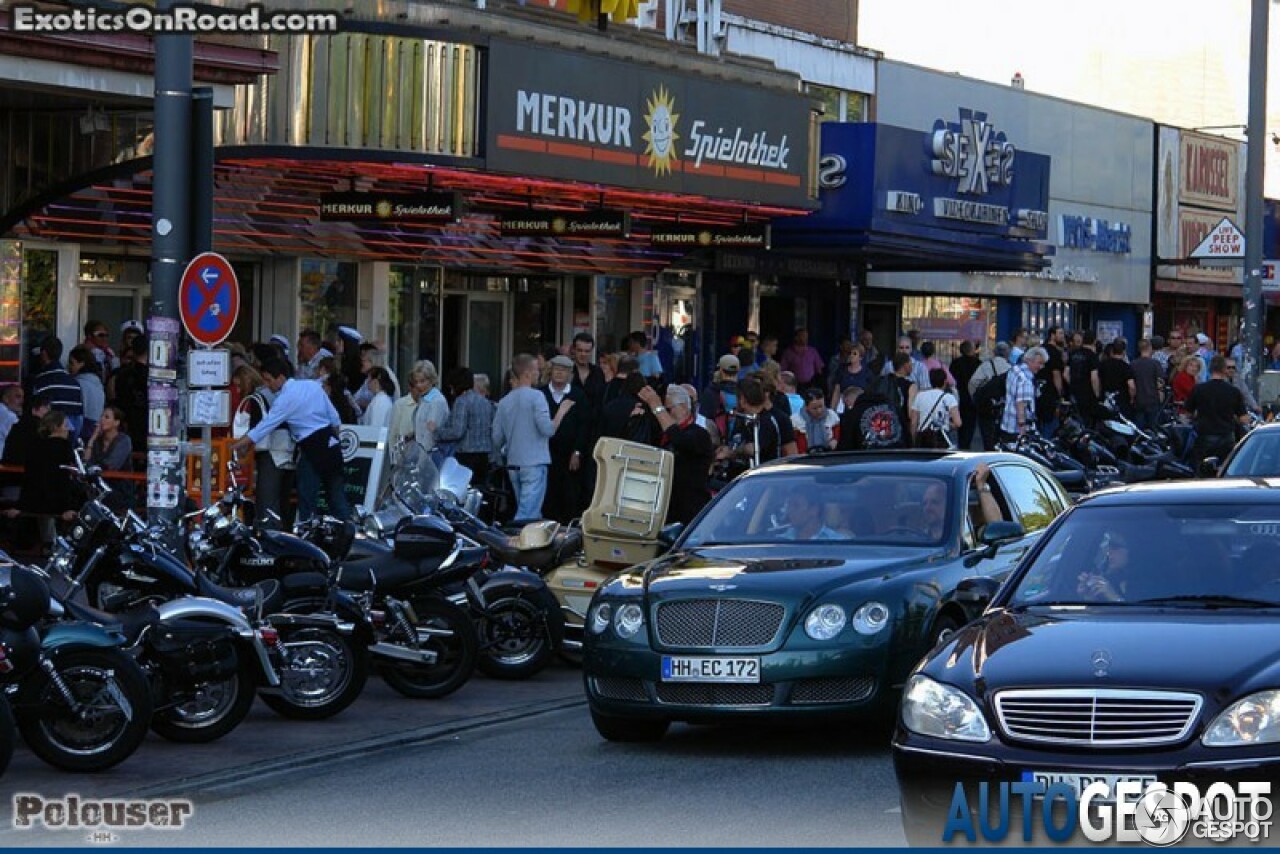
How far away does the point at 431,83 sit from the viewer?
2067 centimetres

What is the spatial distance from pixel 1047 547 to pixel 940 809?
1.90 metres

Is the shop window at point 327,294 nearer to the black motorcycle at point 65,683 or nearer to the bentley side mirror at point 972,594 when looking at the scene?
the bentley side mirror at point 972,594

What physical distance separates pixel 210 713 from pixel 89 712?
1.17 metres

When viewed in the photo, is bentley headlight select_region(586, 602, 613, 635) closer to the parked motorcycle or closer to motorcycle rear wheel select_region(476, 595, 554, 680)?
the parked motorcycle

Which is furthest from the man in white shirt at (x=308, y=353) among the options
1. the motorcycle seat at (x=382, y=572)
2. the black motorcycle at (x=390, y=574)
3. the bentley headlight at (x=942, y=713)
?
the bentley headlight at (x=942, y=713)

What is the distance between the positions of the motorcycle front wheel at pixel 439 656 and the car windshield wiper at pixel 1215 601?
17.5ft

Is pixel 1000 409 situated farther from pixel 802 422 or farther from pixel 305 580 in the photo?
pixel 305 580

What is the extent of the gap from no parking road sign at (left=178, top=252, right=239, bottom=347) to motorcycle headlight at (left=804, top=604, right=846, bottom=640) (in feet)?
16.1

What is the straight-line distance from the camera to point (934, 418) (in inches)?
927

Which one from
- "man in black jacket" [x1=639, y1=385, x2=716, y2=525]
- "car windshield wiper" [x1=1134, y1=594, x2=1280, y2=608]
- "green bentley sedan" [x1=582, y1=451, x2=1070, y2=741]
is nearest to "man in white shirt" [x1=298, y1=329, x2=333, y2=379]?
"man in black jacket" [x1=639, y1=385, x2=716, y2=525]

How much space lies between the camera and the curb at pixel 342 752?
1071 cm

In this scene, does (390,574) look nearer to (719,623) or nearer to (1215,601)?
(719,623)

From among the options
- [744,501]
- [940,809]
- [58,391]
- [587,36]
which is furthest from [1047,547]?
[587,36]

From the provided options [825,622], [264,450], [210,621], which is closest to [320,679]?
[210,621]
